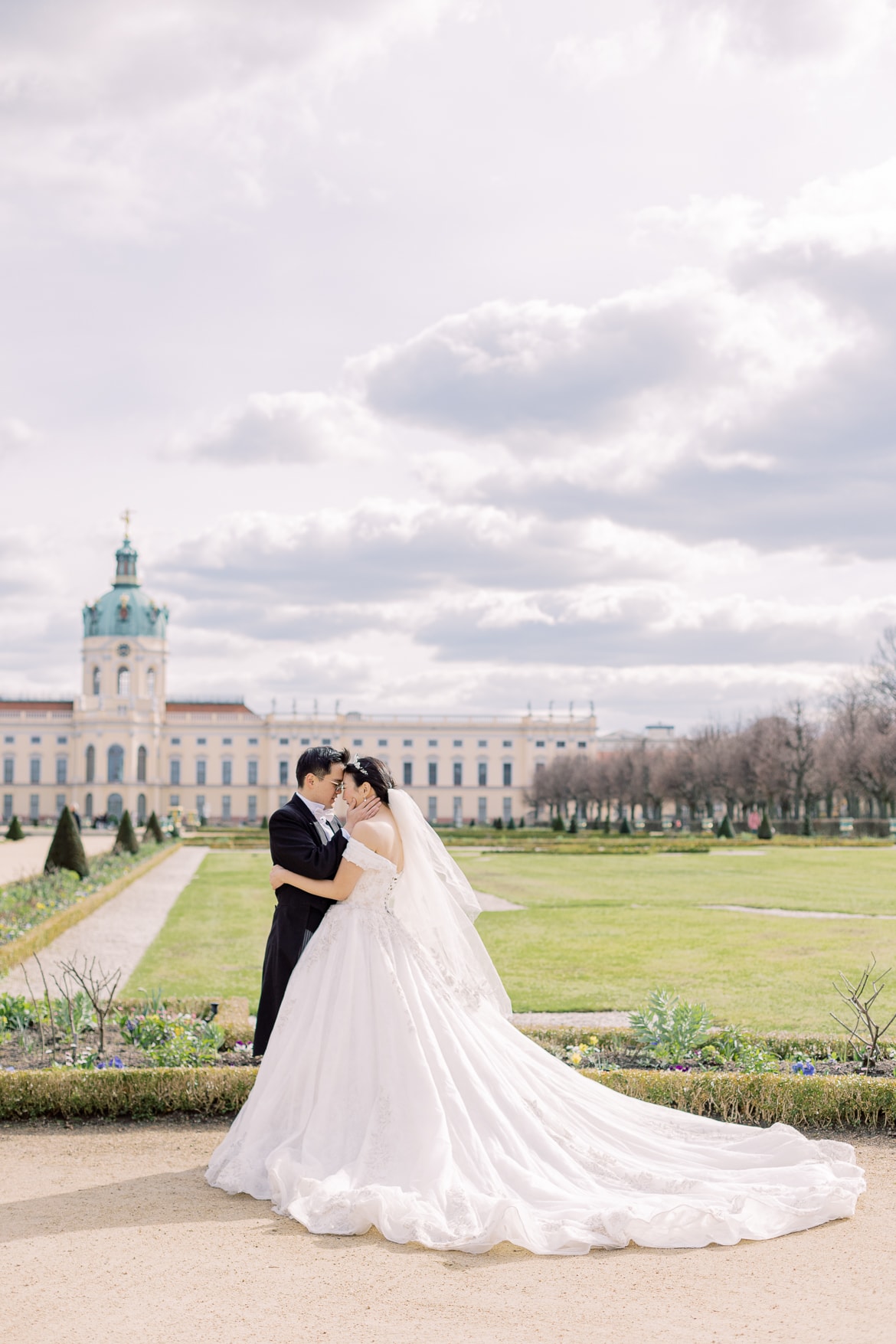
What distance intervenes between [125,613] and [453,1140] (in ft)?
260

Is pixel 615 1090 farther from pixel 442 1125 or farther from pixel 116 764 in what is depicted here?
pixel 116 764

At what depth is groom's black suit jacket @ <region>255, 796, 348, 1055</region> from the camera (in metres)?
4.18

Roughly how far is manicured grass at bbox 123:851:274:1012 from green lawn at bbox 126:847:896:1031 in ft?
0.08

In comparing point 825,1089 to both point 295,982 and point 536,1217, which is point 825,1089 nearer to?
point 536,1217

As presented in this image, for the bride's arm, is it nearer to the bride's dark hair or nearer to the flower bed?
the bride's dark hair

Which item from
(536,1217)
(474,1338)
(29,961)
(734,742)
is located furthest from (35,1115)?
(734,742)

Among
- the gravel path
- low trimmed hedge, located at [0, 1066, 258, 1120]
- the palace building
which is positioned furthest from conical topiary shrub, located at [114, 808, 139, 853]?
the palace building

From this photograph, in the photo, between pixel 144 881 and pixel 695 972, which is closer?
pixel 695 972

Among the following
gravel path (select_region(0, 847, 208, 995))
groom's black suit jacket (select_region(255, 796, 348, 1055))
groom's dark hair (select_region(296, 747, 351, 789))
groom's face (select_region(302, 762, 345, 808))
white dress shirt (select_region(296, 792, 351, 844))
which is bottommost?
gravel path (select_region(0, 847, 208, 995))

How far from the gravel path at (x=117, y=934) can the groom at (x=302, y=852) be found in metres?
3.09

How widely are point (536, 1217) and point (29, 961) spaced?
7.78 m

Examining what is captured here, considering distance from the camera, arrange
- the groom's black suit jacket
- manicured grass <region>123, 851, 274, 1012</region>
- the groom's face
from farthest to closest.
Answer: manicured grass <region>123, 851, 274, 1012</region>
the groom's face
the groom's black suit jacket

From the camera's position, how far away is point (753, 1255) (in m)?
3.43

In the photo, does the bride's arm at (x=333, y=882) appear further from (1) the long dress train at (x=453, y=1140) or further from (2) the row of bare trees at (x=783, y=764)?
(2) the row of bare trees at (x=783, y=764)
